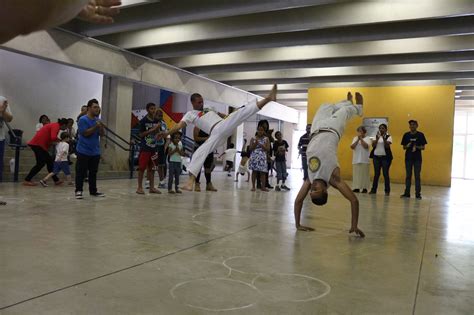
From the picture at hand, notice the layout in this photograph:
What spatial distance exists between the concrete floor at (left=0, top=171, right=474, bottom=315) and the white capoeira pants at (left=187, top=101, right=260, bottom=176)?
2.14 feet

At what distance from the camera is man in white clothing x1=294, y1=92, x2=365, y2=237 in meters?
3.97

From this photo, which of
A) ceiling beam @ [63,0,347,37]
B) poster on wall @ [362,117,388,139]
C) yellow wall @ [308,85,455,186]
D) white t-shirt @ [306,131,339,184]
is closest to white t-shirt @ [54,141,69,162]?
ceiling beam @ [63,0,347,37]

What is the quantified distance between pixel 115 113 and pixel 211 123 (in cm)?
761

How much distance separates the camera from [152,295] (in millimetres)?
2217

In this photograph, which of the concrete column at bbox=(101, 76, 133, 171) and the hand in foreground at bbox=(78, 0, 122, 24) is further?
the concrete column at bbox=(101, 76, 133, 171)

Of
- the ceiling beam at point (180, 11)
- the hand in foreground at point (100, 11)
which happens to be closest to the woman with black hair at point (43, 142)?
the ceiling beam at point (180, 11)

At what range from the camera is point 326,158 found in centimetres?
404

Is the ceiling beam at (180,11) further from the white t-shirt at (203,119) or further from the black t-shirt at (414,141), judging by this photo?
the white t-shirt at (203,119)

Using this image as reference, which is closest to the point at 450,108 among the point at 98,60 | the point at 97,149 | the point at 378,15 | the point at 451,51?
the point at 451,51

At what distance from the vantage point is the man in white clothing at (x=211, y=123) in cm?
500

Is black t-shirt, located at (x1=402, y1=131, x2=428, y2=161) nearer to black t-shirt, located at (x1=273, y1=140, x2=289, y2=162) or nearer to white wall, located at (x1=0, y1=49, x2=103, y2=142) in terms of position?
black t-shirt, located at (x1=273, y1=140, x2=289, y2=162)

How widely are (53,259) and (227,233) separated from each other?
66.5 inches

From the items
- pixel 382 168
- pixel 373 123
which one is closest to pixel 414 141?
pixel 382 168

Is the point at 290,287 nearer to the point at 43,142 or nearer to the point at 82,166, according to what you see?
the point at 82,166
